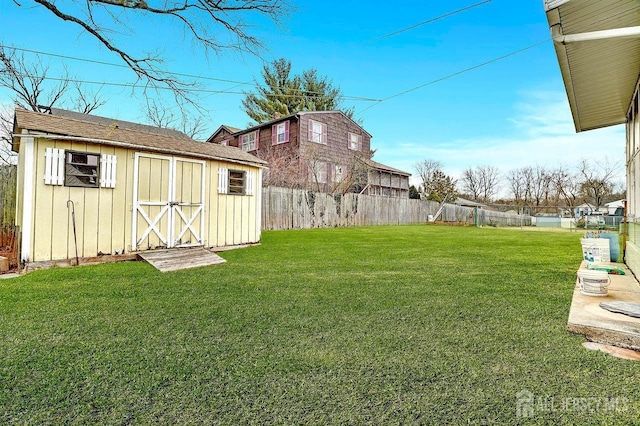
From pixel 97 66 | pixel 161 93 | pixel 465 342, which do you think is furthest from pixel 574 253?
pixel 97 66

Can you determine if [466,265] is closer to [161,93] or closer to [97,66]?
[161,93]

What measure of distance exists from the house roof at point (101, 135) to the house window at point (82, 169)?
295 millimetres

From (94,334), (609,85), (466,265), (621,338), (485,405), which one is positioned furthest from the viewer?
(466,265)

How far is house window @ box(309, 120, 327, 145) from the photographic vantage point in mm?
18250

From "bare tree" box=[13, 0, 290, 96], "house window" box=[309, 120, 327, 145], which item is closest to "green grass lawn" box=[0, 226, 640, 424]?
"bare tree" box=[13, 0, 290, 96]

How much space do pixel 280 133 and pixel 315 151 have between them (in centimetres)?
240

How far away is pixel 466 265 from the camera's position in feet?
17.9

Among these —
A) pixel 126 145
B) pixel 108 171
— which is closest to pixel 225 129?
pixel 126 145

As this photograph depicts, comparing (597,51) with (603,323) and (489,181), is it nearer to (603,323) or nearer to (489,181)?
(603,323)

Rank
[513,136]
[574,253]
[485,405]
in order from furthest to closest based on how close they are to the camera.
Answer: [513,136], [574,253], [485,405]

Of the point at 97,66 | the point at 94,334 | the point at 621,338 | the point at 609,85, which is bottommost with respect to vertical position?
the point at 94,334

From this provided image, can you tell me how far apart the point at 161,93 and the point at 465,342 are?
32.0 ft

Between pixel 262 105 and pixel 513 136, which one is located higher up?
pixel 262 105

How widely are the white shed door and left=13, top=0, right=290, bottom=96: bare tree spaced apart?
3.62 m
